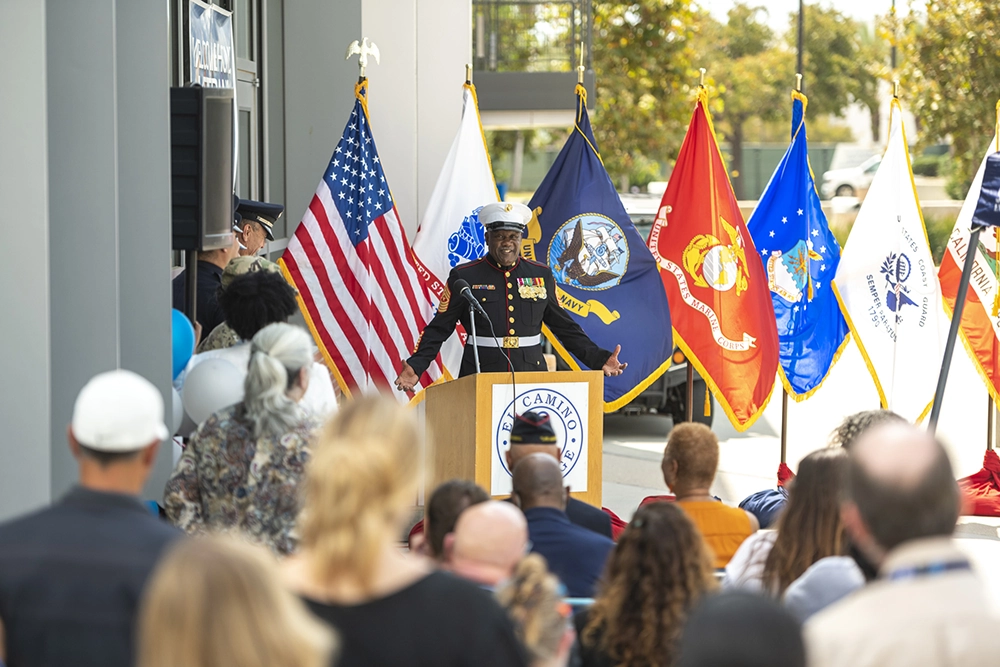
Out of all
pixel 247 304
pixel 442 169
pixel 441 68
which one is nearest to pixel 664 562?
pixel 247 304

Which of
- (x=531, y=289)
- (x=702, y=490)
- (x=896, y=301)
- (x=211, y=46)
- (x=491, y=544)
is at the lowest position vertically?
(x=702, y=490)

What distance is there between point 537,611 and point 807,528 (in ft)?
3.50

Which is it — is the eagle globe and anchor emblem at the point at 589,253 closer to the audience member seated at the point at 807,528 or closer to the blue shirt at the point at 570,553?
the blue shirt at the point at 570,553

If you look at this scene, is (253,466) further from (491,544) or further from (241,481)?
(491,544)

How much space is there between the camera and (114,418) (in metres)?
2.70

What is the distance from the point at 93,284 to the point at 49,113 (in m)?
0.67

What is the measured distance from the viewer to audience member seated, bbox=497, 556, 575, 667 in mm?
2666

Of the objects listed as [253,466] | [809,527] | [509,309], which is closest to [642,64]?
[509,309]

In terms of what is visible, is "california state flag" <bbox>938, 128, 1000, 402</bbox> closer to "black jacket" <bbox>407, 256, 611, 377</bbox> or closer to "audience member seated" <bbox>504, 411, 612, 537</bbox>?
"black jacket" <bbox>407, 256, 611, 377</bbox>

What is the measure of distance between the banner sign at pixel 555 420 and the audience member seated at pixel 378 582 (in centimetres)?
372

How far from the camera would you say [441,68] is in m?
8.42

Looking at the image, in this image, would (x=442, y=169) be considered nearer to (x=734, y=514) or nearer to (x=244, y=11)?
(x=244, y=11)

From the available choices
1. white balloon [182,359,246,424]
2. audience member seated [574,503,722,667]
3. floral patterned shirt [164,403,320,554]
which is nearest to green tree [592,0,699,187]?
white balloon [182,359,246,424]

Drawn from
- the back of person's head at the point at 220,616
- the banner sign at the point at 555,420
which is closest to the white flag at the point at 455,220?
the banner sign at the point at 555,420
